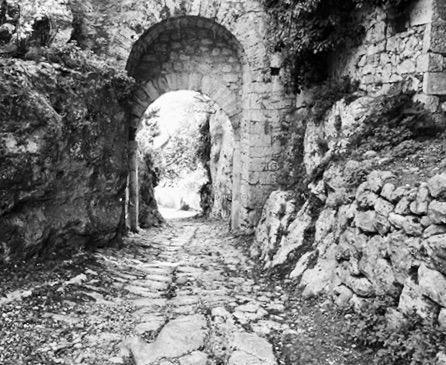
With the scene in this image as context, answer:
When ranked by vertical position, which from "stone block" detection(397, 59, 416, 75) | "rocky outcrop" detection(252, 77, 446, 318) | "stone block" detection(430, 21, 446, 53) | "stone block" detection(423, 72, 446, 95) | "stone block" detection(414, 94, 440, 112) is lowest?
"rocky outcrop" detection(252, 77, 446, 318)

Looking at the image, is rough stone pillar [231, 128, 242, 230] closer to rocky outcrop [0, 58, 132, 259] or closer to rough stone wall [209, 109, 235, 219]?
rocky outcrop [0, 58, 132, 259]

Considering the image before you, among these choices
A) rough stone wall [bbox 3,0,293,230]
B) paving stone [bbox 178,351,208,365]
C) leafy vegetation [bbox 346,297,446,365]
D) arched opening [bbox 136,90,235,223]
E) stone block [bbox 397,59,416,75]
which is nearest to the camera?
leafy vegetation [bbox 346,297,446,365]

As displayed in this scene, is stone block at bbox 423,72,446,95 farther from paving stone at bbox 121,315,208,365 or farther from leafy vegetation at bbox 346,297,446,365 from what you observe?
paving stone at bbox 121,315,208,365

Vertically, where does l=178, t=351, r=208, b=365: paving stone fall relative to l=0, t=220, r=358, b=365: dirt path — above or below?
below

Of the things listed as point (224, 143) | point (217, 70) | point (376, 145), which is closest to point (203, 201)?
point (224, 143)

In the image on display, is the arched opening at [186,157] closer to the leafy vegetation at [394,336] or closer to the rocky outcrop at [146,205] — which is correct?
the rocky outcrop at [146,205]

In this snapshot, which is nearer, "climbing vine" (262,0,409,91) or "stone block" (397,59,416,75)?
"stone block" (397,59,416,75)

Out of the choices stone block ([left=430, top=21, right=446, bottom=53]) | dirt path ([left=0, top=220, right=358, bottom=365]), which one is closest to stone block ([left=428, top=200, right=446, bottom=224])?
dirt path ([left=0, top=220, right=358, bottom=365])

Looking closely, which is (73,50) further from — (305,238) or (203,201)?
(203,201)

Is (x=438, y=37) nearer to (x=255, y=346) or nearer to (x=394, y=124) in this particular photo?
(x=394, y=124)

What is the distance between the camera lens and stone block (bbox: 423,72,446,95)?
4.65 m

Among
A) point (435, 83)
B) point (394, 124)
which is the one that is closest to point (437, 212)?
point (394, 124)

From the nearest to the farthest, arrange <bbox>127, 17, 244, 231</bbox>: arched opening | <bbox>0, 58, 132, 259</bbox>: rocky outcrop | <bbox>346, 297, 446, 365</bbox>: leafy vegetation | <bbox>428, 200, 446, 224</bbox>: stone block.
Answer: <bbox>346, 297, 446, 365</bbox>: leafy vegetation < <bbox>428, 200, 446, 224</bbox>: stone block < <bbox>0, 58, 132, 259</bbox>: rocky outcrop < <bbox>127, 17, 244, 231</bbox>: arched opening

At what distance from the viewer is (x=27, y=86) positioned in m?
4.57
